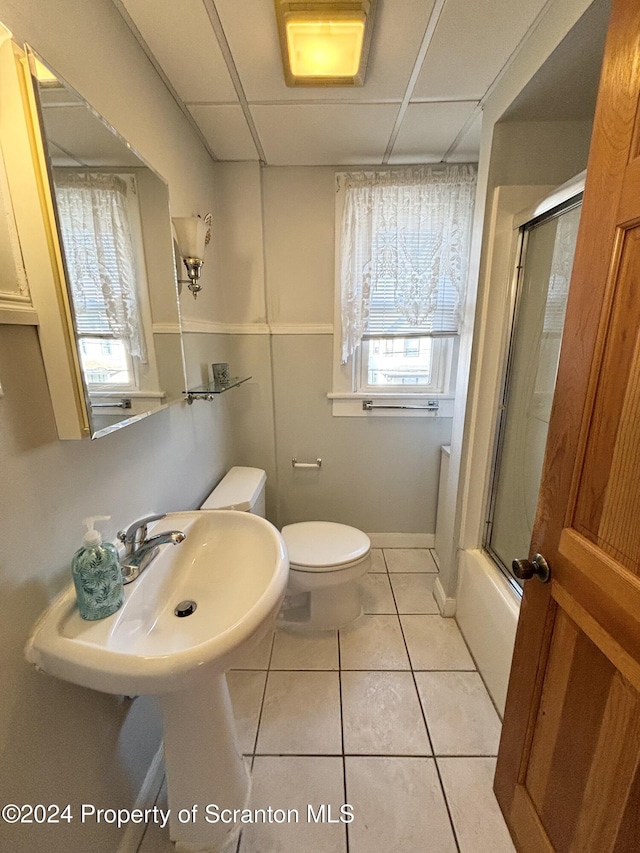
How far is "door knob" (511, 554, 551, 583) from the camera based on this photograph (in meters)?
0.85

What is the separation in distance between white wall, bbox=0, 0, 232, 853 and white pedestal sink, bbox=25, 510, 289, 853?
10 centimetres

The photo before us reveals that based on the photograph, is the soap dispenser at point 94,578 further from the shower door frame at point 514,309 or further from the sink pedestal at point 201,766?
the shower door frame at point 514,309

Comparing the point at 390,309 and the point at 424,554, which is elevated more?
the point at 390,309

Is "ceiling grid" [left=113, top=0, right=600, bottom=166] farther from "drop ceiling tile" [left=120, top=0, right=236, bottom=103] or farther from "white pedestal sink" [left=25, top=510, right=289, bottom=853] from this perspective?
"white pedestal sink" [left=25, top=510, right=289, bottom=853]

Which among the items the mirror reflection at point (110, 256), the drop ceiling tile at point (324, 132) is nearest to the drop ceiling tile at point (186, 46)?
the drop ceiling tile at point (324, 132)

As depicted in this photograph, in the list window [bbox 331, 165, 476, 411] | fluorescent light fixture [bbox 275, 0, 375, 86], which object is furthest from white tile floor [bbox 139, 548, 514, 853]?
fluorescent light fixture [bbox 275, 0, 375, 86]

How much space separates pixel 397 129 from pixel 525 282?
88 centimetres

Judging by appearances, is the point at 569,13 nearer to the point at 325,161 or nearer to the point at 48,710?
the point at 325,161

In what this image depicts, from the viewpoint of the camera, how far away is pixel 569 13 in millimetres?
928

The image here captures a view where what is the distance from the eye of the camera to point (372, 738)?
1290 mm

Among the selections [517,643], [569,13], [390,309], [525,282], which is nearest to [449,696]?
[517,643]

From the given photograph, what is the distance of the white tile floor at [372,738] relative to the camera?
3.43ft

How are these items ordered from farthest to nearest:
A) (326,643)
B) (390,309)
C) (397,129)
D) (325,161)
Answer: (390,309)
(325,161)
(326,643)
(397,129)

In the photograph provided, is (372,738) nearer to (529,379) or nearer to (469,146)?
(529,379)
